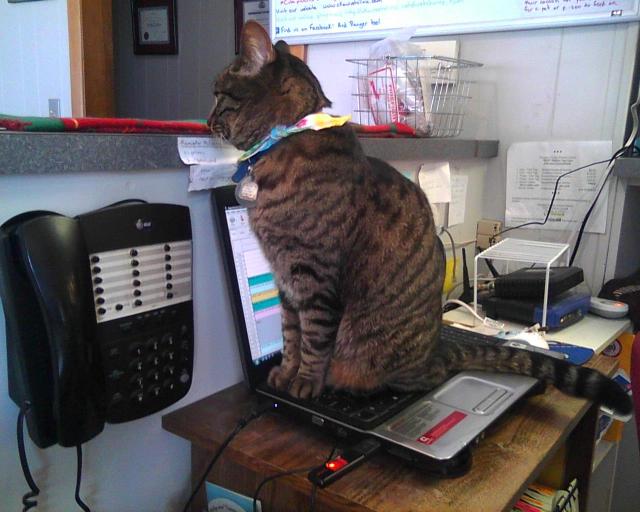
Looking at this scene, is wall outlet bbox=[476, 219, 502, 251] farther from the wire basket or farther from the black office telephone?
the black office telephone

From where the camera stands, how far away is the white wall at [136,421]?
2.16 feet

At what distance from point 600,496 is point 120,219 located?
53.3 inches

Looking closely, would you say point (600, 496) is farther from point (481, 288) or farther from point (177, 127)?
point (177, 127)

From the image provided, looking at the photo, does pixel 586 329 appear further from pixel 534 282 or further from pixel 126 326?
pixel 126 326

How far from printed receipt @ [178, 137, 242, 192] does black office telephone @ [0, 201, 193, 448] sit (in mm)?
72

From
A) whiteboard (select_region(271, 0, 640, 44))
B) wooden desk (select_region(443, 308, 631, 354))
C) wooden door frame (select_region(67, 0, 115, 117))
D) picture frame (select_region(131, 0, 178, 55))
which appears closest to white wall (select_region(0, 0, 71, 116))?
wooden door frame (select_region(67, 0, 115, 117))

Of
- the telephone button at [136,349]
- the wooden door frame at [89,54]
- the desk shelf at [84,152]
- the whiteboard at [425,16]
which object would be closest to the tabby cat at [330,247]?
the desk shelf at [84,152]

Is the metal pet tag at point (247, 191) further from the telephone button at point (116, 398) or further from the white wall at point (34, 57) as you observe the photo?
the white wall at point (34, 57)

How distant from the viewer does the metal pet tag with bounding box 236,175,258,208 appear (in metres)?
0.84

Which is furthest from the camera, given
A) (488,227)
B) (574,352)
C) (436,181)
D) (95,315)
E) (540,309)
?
(488,227)

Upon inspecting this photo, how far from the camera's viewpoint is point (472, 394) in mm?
869

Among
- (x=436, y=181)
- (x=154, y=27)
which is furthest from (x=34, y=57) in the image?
(x=436, y=181)

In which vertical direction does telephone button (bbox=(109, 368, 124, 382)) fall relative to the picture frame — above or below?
below

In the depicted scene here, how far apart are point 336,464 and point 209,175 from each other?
1.50 ft
